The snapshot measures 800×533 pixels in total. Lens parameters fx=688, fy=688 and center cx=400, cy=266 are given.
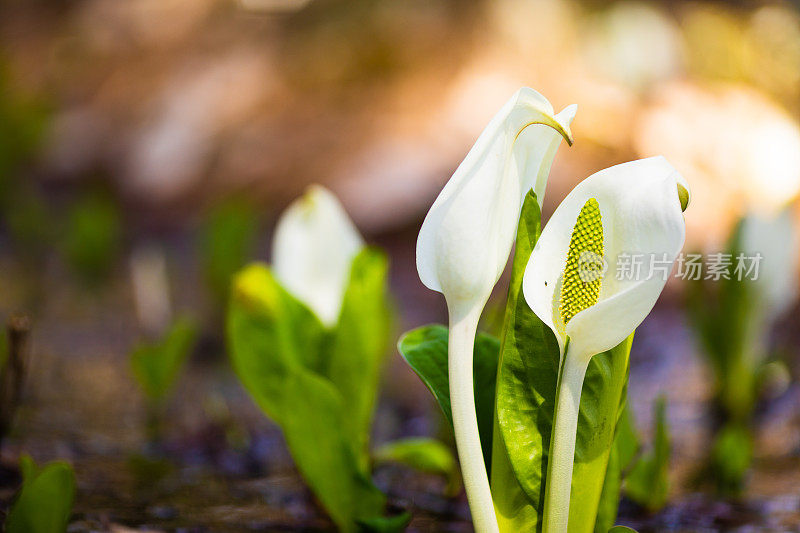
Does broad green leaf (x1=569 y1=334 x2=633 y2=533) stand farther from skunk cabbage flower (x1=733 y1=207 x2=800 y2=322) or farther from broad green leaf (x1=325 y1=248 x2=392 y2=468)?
skunk cabbage flower (x1=733 y1=207 x2=800 y2=322)

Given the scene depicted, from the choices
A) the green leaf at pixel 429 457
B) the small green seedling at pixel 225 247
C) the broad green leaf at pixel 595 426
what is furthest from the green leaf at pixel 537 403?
the small green seedling at pixel 225 247

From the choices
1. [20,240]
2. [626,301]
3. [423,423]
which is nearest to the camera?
[626,301]

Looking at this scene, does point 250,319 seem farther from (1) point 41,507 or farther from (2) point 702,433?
(2) point 702,433

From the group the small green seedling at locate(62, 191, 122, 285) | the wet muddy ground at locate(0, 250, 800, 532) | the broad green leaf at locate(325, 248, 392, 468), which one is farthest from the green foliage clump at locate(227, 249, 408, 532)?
the small green seedling at locate(62, 191, 122, 285)

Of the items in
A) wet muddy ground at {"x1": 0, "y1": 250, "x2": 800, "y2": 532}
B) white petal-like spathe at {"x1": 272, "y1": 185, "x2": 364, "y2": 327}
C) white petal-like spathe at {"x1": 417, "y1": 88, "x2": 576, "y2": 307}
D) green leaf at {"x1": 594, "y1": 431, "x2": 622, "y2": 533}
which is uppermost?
white petal-like spathe at {"x1": 417, "y1": 88, "x2": 576, "y2": 307}

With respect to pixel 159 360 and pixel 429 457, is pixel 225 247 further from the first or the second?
pixel 429 457

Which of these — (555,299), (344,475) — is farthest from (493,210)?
(344,475)
